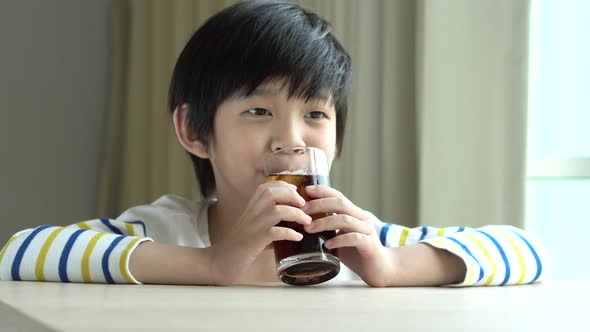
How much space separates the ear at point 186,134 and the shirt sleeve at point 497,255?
509 mm

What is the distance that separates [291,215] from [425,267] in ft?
0.84

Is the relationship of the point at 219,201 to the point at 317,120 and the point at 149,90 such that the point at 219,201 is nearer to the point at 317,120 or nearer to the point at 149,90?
the point at 317,120

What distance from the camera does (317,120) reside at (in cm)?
134

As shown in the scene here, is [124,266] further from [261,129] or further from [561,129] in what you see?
[561,129]

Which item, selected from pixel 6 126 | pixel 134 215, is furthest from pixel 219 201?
pixel 6 126

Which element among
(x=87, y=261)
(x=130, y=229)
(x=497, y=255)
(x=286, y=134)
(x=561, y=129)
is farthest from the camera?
(x=561, y=129)

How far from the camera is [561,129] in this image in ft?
7.61

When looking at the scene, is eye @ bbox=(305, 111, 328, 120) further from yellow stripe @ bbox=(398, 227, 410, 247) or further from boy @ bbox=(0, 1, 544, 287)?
yellow stripe @ bbox=(398, 227, 410, 247)

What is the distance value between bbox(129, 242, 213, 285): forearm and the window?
1475 millimetres

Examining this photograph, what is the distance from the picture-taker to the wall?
3.38 meters

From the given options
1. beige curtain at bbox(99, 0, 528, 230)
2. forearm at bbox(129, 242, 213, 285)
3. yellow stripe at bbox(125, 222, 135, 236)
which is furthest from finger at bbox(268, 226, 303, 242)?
beige curtain at bbox(99, 0, 528, 230)

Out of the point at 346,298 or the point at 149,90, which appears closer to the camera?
the point at 346,298

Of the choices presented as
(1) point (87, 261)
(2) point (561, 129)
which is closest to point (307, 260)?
(1) point (87, 261)

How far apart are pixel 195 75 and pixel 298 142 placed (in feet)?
0.97
